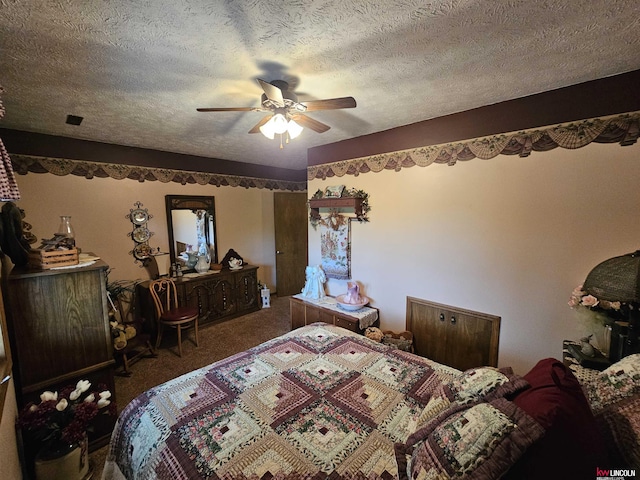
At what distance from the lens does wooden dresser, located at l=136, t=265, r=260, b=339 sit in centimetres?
335

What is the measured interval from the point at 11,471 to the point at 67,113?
2.49m

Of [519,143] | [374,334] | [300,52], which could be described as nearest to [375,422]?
[374,334]

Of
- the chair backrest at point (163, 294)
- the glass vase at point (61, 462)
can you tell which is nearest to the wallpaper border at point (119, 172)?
the chair backrest at point (163, 294)

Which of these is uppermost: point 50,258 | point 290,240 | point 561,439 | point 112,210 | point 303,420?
point 112,210

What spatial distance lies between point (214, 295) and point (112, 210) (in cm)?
167

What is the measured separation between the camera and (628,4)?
1100 mm

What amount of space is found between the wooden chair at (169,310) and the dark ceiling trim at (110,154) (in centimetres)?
160

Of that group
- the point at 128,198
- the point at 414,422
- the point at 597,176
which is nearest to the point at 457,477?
the point at 414,422

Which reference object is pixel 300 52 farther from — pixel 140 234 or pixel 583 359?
pixel 140 234

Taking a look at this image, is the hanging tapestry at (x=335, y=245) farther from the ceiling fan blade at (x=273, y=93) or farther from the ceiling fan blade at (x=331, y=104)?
the ceiling fan blade at (x=273, y=93)

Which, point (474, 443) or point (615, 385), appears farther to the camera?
point (615, 385)

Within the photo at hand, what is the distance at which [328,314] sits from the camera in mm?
2930

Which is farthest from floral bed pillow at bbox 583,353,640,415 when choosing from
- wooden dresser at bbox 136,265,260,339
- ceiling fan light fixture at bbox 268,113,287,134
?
wooden dresser at bbox 136,265,260,339

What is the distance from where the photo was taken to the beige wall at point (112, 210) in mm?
2764
